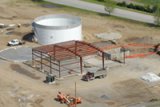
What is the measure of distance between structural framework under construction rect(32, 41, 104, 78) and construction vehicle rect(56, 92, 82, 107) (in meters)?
8.90

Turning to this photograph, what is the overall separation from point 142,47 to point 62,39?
14400 millimetres

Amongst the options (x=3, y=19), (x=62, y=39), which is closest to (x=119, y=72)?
(x=62, y=39)

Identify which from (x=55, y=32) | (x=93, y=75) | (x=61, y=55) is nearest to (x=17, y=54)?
(x=55, y=32)

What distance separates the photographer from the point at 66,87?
68938 millimetres

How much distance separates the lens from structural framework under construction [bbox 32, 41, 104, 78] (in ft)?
244

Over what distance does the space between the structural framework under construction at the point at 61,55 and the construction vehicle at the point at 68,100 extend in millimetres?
8903

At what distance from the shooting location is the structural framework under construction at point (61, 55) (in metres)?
74.4

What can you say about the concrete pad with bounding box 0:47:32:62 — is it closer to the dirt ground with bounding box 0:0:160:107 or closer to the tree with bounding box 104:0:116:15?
the dirt ground with bounding box 0:0:160:107

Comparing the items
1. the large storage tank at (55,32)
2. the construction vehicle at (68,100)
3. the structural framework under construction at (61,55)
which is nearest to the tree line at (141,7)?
the large storage tank at (55,32)

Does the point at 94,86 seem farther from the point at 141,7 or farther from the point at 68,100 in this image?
the point at 141,7

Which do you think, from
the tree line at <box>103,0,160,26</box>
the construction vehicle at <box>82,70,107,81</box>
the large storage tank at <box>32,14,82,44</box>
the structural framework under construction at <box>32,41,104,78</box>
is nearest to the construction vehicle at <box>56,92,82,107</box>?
the construction vehicle at <box>82,70,107,81</box>

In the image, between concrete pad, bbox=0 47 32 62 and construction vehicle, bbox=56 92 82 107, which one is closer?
construction vehicle, bbox=56 92 82 107

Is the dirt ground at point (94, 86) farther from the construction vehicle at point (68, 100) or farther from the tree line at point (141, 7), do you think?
the tree line at point (141, 7)

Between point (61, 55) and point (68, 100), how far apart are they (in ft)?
42.8
